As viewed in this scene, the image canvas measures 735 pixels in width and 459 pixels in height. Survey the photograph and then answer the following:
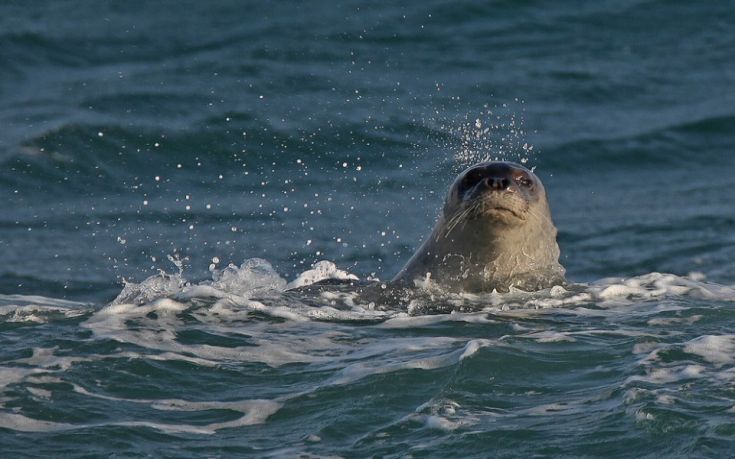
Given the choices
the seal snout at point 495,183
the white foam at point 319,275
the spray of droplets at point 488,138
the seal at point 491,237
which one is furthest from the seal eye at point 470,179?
the spray of droplets at point 488,138

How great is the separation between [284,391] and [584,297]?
3073mm

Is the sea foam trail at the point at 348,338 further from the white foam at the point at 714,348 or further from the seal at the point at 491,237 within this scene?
the seal at the point at 491,237

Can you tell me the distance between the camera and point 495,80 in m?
18.0

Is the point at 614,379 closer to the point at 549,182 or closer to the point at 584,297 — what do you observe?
the point at 584,297

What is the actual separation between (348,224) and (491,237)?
4.89m

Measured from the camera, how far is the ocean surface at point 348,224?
670 centimetres

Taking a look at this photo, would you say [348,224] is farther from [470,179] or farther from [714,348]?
[714,348]

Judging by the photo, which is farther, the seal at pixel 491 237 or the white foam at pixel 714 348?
the seal at pixel 491 237

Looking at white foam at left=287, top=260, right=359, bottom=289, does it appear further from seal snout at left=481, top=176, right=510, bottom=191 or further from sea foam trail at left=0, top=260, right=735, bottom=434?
seal snout at left=481, top=176, right=510, bottom=191

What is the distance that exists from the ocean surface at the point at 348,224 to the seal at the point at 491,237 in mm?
212

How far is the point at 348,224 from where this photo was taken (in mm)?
14422

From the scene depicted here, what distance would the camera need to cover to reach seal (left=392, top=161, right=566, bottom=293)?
9469 millimetres

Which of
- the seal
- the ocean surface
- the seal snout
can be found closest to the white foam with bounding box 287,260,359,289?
the ocean surface

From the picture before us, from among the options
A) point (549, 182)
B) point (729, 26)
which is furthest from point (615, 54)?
point (549, 182)
